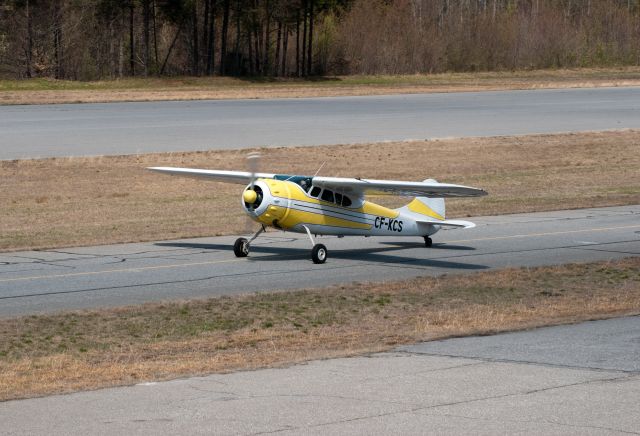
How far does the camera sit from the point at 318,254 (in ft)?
70.2

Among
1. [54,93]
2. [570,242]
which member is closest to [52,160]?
[570,242]

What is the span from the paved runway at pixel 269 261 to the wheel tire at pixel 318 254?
6.5 inches

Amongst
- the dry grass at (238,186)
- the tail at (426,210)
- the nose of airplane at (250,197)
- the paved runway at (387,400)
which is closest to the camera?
the paved runway at (387,400)

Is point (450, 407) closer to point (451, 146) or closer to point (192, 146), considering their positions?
point (192, 146)

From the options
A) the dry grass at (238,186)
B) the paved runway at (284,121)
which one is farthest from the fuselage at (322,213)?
the paved runway at (284,121)

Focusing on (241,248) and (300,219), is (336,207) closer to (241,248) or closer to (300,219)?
(300,219)

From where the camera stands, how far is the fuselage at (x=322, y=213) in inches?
830

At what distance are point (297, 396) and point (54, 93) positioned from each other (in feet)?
166

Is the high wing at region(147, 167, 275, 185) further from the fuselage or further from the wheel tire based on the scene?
the wheel tire

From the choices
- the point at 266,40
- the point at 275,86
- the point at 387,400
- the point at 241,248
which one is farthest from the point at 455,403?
the point at 266,40

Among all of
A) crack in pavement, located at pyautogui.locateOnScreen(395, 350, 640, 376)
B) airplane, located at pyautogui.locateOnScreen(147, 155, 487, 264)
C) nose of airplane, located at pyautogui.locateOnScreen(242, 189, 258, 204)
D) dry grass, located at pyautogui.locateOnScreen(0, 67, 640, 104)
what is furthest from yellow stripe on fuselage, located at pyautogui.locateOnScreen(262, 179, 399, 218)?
dry grass, located at pyautogui.locateOnScreen(0, 67, 640, 104)

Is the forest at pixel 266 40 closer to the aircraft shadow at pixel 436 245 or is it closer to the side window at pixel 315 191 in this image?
the aircraft shadow at pixel 436 245

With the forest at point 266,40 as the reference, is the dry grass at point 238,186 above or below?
below

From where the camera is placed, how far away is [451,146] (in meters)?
42.2
